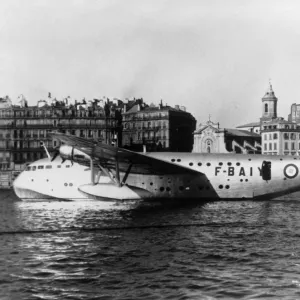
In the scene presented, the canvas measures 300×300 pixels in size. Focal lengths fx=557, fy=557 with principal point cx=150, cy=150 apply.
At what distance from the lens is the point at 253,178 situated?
46344 millimetres

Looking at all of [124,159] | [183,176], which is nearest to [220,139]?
[183,176]

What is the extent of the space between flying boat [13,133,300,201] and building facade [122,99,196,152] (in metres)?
76.2

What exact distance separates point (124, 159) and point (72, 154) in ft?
13.5

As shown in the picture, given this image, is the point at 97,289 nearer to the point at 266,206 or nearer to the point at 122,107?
the point at 266,206

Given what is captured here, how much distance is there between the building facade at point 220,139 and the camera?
155375 mm

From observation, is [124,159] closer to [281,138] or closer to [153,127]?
[153,127]

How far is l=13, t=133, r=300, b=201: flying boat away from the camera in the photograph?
45.3 m

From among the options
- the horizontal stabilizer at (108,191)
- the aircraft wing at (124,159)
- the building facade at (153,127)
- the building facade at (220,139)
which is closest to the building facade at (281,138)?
the building facade at (220,139)

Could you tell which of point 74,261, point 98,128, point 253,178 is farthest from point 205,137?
point 74,261

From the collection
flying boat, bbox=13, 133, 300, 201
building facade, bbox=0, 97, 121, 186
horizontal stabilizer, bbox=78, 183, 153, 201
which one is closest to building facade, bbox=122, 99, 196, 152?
building facade, bbox=0, 97, 121, 186

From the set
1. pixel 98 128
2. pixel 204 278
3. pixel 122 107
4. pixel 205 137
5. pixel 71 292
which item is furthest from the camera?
pixel 205 137

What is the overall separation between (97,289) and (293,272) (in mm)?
7110

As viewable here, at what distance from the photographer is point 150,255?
23547 mm

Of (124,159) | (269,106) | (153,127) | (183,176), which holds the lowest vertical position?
(183,176)
